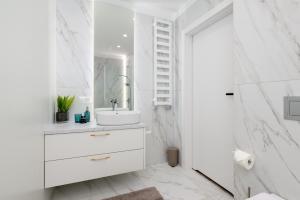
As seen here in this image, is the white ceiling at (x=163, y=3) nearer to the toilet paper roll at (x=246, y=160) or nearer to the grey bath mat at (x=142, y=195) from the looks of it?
the toilet paper roll at (x=246, y=160)

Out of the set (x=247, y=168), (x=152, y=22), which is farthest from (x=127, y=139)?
(x=152, y=22)

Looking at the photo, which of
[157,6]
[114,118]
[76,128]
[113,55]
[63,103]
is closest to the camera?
[76,128]

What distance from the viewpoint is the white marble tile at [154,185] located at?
5.46 feet

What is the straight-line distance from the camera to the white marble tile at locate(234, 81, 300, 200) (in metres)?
0.96

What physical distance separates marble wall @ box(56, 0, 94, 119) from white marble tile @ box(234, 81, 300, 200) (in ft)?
5.43

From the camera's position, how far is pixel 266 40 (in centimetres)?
109

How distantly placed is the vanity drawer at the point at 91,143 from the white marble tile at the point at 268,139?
38.4 inches

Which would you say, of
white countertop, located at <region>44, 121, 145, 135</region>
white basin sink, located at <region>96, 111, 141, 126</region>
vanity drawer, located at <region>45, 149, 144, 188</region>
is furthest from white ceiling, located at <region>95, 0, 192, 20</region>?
vanity drawer, located at <region>45, 149, 144, 188</region>

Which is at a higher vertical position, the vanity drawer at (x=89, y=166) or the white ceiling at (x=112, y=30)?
the white ceiling at (x=112, y=30)

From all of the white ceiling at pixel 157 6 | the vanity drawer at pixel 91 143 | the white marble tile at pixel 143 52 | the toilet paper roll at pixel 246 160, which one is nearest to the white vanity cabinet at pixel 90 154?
the vanity drawer at pixel 91 143

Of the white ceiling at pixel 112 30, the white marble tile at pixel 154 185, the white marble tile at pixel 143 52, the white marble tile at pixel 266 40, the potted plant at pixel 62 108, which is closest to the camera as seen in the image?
the white marble tile at pixel 266 40

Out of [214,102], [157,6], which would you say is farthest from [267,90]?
[157,6]

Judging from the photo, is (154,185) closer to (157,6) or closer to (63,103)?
(63,103)

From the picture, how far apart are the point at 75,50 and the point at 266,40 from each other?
1869mm
